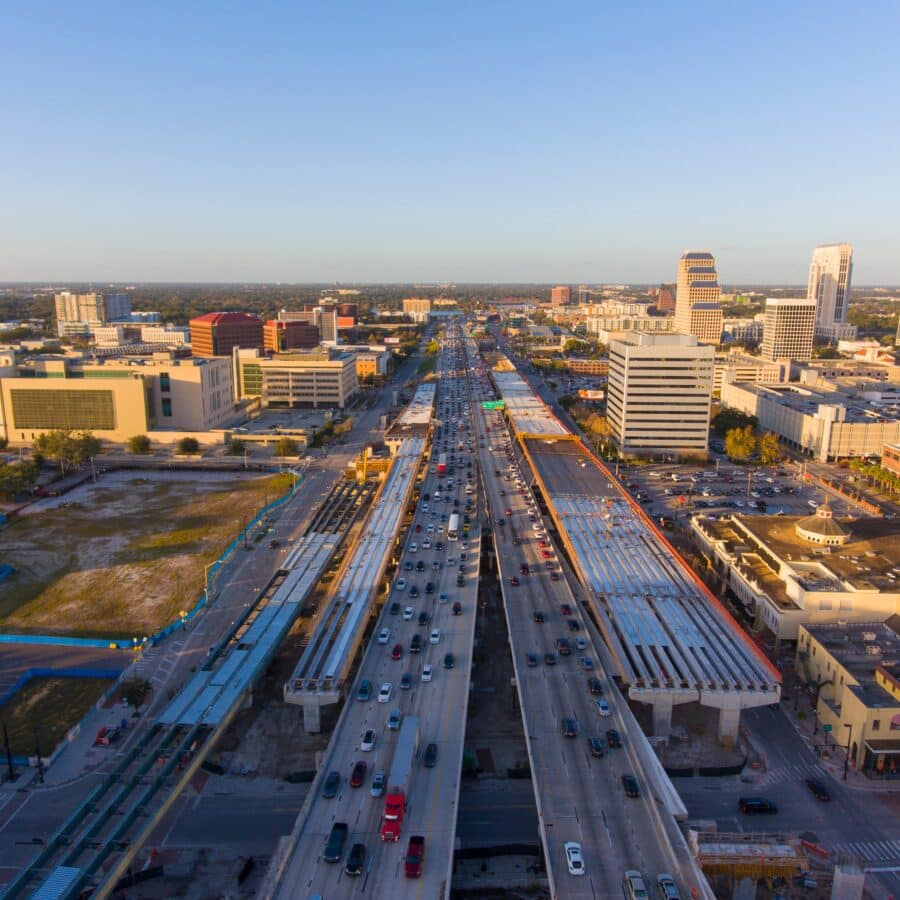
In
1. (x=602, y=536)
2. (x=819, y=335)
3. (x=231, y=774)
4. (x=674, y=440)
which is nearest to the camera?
(x=231, y=774)

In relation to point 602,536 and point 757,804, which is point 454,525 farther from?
point 757,804

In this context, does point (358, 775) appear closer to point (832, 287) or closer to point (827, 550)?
point (827, 550)

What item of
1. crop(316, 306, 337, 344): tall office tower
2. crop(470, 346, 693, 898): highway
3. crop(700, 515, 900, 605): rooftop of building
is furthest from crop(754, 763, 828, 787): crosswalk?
crop(316, 306, 337, 344): tall office tower

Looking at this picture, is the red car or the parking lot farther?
the parking lot

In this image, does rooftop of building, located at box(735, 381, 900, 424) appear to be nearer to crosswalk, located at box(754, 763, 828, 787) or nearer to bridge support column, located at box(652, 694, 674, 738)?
crosswalk, located at box(754, 763, 828, 787)

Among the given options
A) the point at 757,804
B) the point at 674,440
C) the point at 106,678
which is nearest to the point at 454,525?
the point at 106,678

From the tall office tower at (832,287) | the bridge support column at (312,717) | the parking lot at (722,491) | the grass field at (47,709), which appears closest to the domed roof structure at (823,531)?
the parking lot at (722,491)

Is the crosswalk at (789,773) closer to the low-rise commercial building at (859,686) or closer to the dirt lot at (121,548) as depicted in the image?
the low-rise commercial building at (859,686)

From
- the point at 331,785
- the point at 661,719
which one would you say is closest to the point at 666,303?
the point at 661,719
